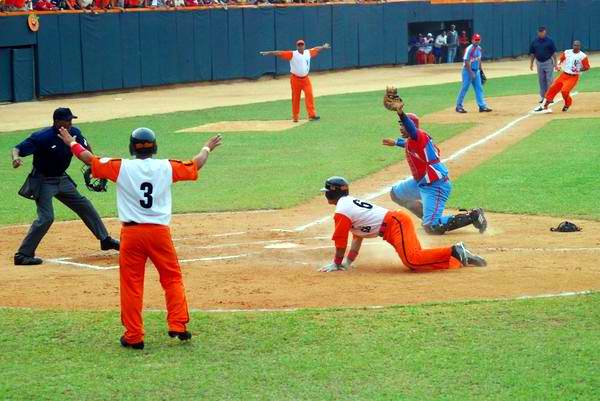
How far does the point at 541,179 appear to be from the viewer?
19547mm

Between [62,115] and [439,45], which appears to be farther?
[439,45]

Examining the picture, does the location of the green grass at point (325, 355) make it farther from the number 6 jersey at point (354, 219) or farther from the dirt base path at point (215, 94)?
the dirt base path at point (215, 94)

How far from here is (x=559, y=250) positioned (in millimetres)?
13297

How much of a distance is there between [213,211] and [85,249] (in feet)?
10.7

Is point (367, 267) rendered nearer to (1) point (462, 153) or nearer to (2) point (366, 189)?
(2) point (366, 189)

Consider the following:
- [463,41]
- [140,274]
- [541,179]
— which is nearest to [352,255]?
[140,274]

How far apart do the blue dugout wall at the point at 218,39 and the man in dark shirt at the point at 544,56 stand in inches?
570

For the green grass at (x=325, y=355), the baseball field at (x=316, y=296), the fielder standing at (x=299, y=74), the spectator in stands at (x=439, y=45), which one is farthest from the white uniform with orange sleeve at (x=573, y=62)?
the spectator in stands at (x=439, y=45)

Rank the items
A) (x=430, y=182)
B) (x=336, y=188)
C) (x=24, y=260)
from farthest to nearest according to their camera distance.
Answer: (x=430, y=182) → (x=24, y=260) → (x=336, y=188)

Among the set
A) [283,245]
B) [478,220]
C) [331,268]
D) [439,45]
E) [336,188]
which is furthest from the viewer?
[439,45]

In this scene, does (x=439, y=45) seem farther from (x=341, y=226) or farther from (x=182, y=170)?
(x=182, y=170)

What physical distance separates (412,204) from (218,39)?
28.8 meters

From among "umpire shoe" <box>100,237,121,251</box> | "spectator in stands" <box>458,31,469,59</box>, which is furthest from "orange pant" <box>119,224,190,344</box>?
"spectator in stands" <box>458,31,469,59</box>

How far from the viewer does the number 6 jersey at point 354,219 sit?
11906mm
